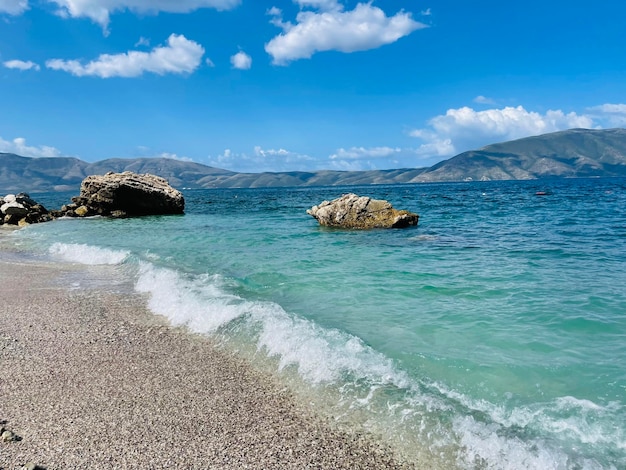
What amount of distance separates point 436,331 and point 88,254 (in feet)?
63.2

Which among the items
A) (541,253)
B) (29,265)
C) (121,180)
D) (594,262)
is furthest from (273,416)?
(121,180)

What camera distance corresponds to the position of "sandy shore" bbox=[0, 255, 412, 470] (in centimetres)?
516

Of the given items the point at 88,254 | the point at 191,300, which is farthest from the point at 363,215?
the point at 191,300

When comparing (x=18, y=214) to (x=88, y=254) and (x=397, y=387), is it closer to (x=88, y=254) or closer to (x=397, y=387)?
(x=88, y=254)

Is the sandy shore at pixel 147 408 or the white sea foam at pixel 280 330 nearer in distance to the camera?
the sandy shore at pixel 147 408

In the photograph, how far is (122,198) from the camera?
1961 inches

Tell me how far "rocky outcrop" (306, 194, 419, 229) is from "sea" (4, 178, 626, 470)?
7896 millimetres

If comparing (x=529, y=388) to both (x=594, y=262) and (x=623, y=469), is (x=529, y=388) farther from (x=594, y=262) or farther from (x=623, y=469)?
(x=594, y=262)

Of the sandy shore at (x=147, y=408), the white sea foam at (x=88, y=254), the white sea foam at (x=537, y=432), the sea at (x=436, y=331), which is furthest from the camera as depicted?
the white sea foam at (x=88, y=254)

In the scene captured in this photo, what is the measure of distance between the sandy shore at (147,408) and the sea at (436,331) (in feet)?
1.81

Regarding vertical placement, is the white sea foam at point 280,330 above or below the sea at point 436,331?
above

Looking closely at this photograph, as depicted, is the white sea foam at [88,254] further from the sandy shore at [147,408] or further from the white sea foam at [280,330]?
the sandy shore at [147,408]

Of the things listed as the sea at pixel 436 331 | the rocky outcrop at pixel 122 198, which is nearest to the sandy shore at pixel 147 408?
the sea at pixel 436 331

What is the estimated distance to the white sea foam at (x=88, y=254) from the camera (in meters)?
20.8
